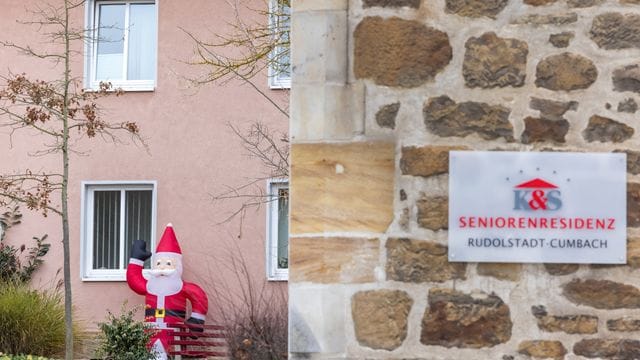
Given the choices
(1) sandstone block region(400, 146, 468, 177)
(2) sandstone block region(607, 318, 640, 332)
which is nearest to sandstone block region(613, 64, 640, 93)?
(1) sandstone block region(400, 146, 468, 177)

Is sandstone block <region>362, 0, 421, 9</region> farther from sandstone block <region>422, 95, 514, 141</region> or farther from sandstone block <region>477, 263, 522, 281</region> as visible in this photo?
sandstone block <region>477, 263, 522, 281</region>

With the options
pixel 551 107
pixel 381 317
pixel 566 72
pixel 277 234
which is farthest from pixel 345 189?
pixel 277 234

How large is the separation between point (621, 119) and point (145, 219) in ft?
46.7

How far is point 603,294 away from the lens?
4402 mm

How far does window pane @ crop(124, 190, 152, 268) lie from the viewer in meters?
18.2

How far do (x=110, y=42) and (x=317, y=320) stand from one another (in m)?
14.8

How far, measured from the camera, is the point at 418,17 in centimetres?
451

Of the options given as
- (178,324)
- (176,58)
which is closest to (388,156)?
(178,324)

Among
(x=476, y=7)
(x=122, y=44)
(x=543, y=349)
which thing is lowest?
(x=543, y=349)

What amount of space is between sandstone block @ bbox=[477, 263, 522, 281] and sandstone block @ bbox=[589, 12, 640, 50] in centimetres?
89

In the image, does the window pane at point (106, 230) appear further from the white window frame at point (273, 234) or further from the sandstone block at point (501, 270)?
the sandstone block at point (501, 270)

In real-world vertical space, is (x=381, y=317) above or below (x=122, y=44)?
below

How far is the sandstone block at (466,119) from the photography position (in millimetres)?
4453

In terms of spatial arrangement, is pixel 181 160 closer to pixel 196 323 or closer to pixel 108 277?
pixel 108 277
